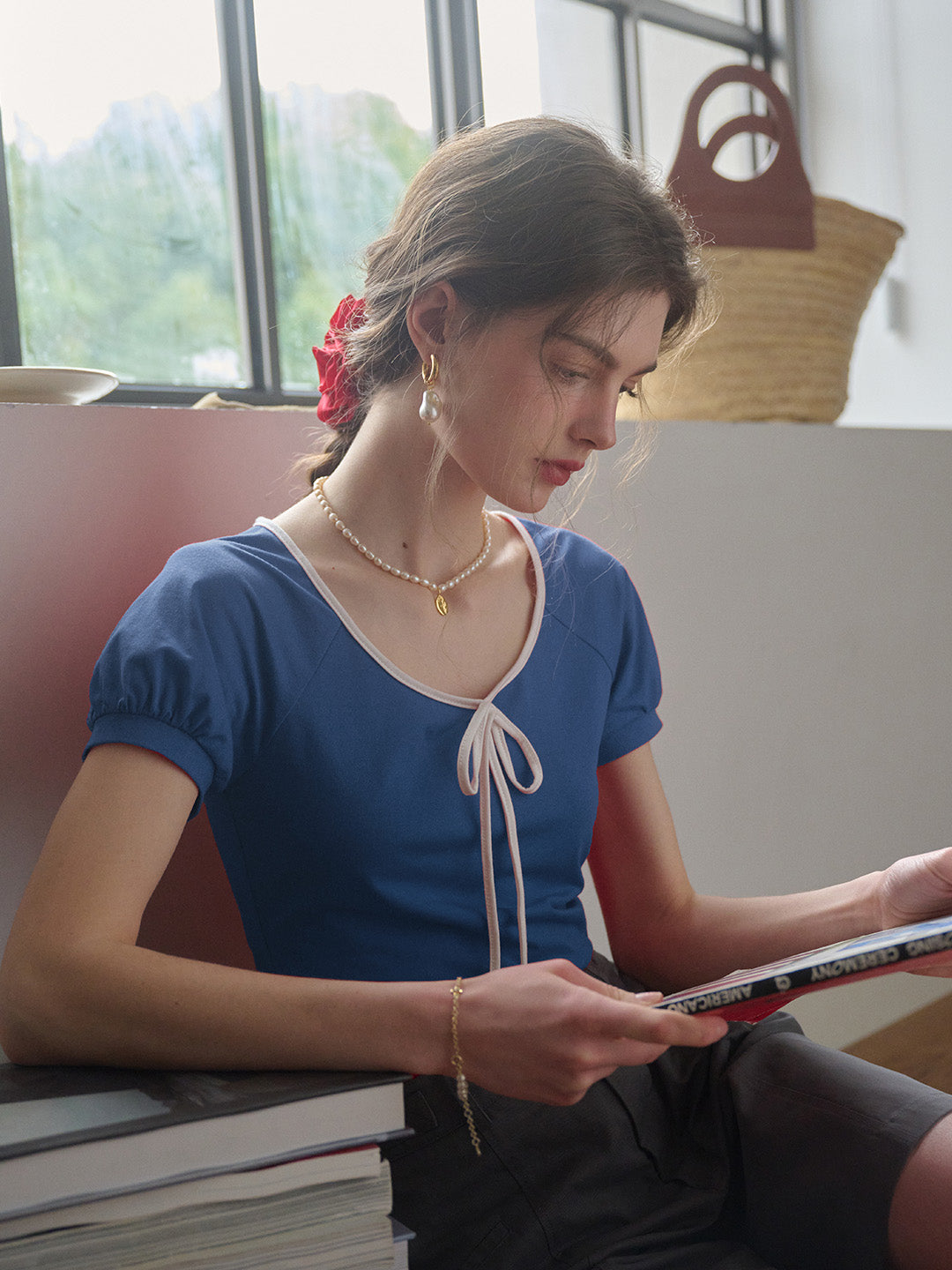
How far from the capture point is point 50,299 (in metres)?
1.67

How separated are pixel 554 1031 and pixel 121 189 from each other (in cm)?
153

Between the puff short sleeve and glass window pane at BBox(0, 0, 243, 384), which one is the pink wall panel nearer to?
the puff short sleeve

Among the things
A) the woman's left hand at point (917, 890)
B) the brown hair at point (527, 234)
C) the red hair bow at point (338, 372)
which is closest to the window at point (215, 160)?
the red hair bow at point (338, 372)

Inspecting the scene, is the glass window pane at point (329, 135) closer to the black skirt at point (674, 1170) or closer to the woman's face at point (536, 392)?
the woman's face at point (536, 392)

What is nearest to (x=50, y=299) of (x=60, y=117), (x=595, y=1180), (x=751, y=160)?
(x=60, y=117)

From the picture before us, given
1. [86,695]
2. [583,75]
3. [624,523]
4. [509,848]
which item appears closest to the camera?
[509,848]

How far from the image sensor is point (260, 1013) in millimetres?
667

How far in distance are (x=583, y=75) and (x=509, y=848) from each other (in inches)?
79.5

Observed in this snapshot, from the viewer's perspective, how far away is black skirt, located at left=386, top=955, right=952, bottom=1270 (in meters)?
0.77

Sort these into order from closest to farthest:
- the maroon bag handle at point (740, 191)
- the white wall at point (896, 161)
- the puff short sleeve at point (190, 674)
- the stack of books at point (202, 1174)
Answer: the stack of books at point (202, 1174)
the puff short sleeve at point (190, 674)
the maroon bag handle at point (740, 191)
the white wall at point (896, 161)

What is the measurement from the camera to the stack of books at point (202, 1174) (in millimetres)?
534

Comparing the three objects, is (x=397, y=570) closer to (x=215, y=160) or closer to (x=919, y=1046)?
(x=215, y=160)

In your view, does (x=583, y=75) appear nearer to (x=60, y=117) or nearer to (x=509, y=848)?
(x=60, y=117)

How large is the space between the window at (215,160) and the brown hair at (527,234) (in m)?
0.49
